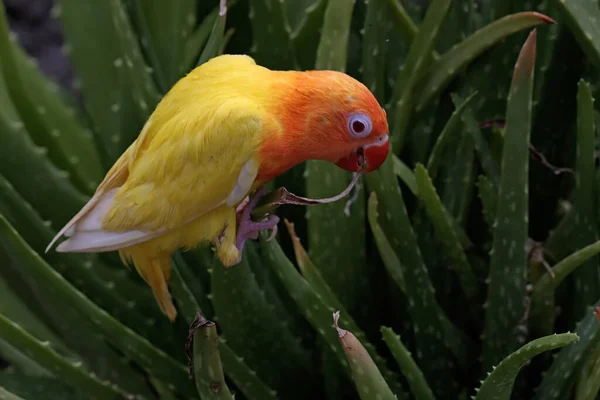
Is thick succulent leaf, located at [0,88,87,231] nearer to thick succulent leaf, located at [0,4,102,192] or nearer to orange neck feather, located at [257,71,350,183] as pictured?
thick succulent leaf, located at [0,4,102,192]

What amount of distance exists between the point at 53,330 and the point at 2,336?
9.5 inches

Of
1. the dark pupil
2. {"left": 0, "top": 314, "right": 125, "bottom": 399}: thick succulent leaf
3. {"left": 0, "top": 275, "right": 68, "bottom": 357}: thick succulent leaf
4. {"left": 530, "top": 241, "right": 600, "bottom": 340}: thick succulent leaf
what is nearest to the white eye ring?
the dark pupil

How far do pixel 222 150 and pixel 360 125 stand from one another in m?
0.08

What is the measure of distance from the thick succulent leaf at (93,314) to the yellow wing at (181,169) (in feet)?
0.54

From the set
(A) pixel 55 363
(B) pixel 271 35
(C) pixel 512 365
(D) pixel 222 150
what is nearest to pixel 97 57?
(B) pixel 271 35

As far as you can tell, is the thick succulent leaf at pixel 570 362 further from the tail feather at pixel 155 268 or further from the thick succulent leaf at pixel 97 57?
the thick succulent leaf at pixel 97 57

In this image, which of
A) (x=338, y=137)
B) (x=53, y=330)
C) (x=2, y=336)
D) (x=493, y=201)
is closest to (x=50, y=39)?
(x=53, y=330)

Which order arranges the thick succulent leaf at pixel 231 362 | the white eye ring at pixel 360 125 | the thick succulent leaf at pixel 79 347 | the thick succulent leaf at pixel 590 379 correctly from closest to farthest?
the white eye ring at pixel 360 125 < the thick succulent leaf at pixel 590 379 < the thick succulent leaf at pixel 231 362 < the thick succulent leaf at pixel 79 347

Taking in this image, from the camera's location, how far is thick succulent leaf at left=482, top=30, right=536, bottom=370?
54 cm

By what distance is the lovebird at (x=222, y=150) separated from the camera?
417mm

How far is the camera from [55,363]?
64 centimetres

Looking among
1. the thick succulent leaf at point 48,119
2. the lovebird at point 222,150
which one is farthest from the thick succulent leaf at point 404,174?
the thick succulent leaf at point 48,119

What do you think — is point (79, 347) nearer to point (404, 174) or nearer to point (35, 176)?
point (35, 176)

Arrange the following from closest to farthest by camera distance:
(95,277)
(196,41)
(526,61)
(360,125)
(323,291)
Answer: (360,125)
(526,61)
(323,291)
(95,277)
(196,41)
